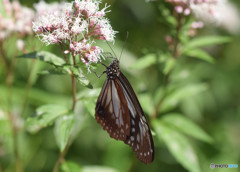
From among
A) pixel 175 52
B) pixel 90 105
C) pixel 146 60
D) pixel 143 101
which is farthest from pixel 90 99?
pixel 175 52

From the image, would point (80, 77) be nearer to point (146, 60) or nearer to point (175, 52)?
point (146, 60)

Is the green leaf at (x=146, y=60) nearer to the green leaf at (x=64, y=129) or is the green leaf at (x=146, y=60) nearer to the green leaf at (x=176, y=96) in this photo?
the green leaf at (x=176, y=96)

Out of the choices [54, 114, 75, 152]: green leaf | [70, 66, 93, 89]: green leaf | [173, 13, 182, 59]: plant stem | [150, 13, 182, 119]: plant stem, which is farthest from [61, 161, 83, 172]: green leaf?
[173, 13, 182, 59]: plant stem

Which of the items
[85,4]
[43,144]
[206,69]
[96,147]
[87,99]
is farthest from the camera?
[206,69]

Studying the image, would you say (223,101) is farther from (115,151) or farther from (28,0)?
(28,0)

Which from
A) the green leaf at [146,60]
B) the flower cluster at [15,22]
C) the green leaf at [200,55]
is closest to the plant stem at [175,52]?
the green leaf at [200,55]

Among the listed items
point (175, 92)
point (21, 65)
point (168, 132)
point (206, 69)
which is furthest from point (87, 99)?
point (206, 69)

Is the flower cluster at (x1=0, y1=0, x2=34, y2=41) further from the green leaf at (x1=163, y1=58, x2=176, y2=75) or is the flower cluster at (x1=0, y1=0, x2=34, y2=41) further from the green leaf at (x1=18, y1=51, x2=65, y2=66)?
the green leaf at (x1=163, y1=58, x2=176, y2=75)
